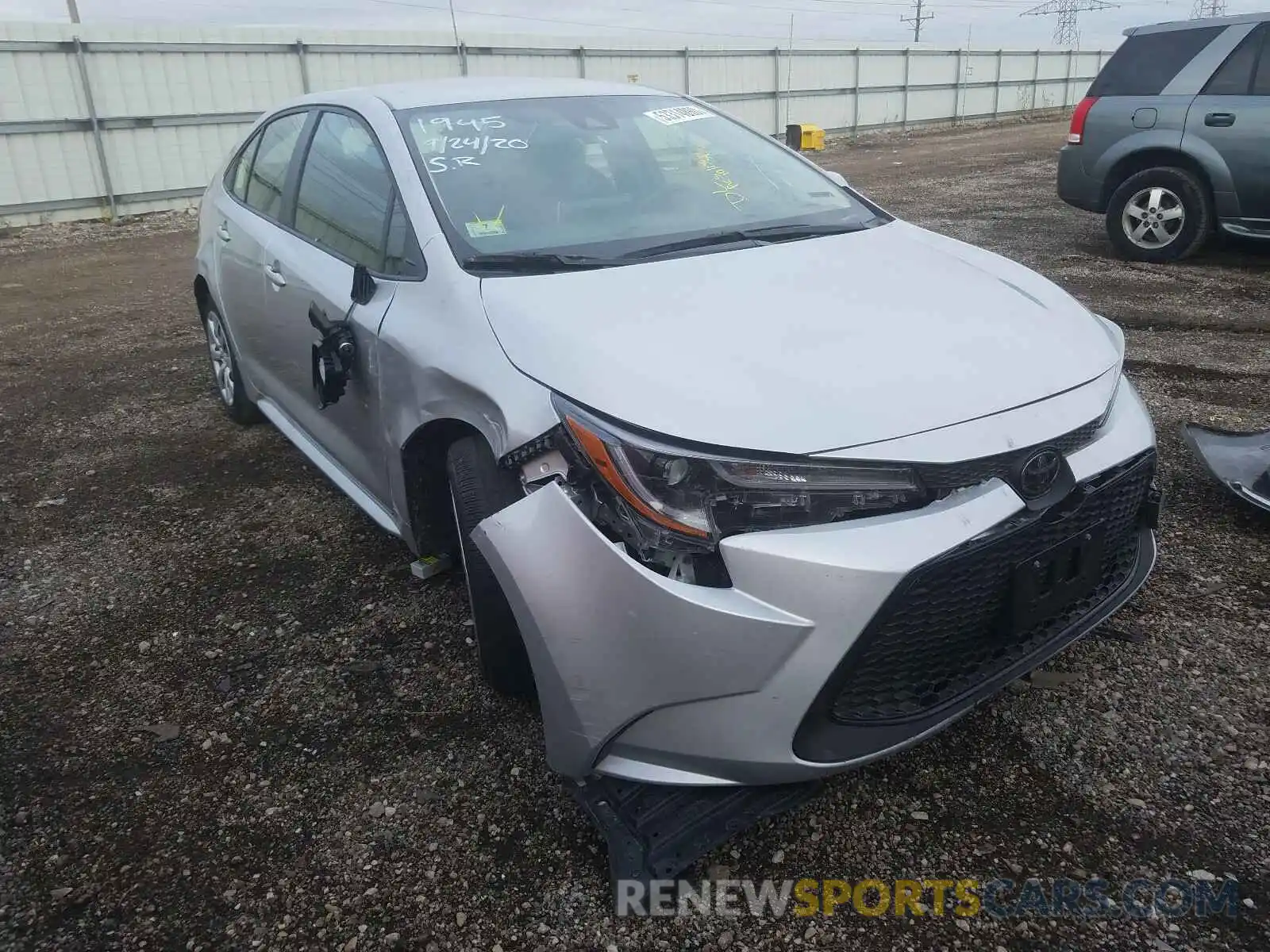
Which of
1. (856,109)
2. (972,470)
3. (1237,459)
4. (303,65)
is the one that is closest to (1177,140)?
(1237,459)

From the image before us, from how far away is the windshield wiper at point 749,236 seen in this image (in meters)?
2.70

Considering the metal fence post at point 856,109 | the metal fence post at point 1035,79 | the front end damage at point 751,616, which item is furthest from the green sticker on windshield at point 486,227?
the metal fence post at point 1035,79

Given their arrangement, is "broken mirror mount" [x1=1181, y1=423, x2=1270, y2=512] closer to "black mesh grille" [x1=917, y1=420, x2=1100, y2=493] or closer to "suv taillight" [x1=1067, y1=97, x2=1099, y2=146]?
"black mesh grille" [x1=917, y1=420, x2=1100, y2=493]

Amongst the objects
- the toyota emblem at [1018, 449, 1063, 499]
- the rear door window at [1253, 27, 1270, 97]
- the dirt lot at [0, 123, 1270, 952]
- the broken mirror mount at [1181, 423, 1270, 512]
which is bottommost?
the dirt lot at [0, 123, 1270, 952]

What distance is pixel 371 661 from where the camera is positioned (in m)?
2.88

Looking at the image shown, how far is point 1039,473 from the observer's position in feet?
6.47

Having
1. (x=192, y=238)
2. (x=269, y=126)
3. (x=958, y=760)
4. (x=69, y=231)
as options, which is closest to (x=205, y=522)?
(x=269, y=126)

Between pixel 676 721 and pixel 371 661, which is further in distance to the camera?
pixel 371 661

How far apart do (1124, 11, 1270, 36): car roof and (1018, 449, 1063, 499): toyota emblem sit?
671 cm

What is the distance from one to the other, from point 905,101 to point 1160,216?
18.4 meters

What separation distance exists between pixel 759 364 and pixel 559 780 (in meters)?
1.11

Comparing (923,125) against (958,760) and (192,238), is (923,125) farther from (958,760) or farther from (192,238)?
(958,760)

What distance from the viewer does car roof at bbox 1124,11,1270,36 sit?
6852 millimetres

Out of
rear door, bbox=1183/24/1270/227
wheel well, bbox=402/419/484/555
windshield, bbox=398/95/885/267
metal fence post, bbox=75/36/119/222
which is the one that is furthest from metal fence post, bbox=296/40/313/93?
wheel well, bbox=402/419/484/555
